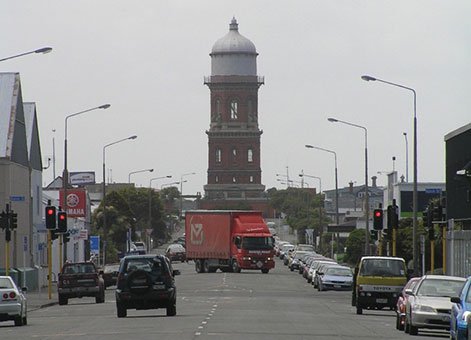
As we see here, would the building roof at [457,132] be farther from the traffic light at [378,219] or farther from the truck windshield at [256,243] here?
Result: the truck windshield at [256,243]

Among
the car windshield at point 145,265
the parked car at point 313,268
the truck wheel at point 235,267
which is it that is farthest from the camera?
the truck wheel at point 235,267

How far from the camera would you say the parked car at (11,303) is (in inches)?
1515

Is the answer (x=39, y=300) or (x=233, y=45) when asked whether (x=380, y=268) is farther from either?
(x=233, y=45)

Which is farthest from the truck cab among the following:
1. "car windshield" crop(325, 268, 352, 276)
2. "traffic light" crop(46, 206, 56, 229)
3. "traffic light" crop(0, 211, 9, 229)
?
"car windshield" crop(325, 268, 352, 276)

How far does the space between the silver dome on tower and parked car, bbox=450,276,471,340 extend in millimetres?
157107

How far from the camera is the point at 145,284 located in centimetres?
4094

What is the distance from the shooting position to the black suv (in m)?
40.9

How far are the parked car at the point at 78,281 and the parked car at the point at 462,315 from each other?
99.3ft

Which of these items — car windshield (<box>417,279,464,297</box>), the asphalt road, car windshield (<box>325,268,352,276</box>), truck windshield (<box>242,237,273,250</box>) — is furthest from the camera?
truck windshield (<box>242,237,273,250</box>)

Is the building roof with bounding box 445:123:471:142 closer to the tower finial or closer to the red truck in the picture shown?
the red truck

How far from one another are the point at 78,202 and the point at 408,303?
6631 cm

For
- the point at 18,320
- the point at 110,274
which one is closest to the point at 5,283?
the point at 18,320

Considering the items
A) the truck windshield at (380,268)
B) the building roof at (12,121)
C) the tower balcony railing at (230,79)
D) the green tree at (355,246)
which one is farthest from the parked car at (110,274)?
the tower balcony railing at (230,79)

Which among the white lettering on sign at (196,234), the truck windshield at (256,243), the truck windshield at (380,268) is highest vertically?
the white lettering on sign at (196,234)
